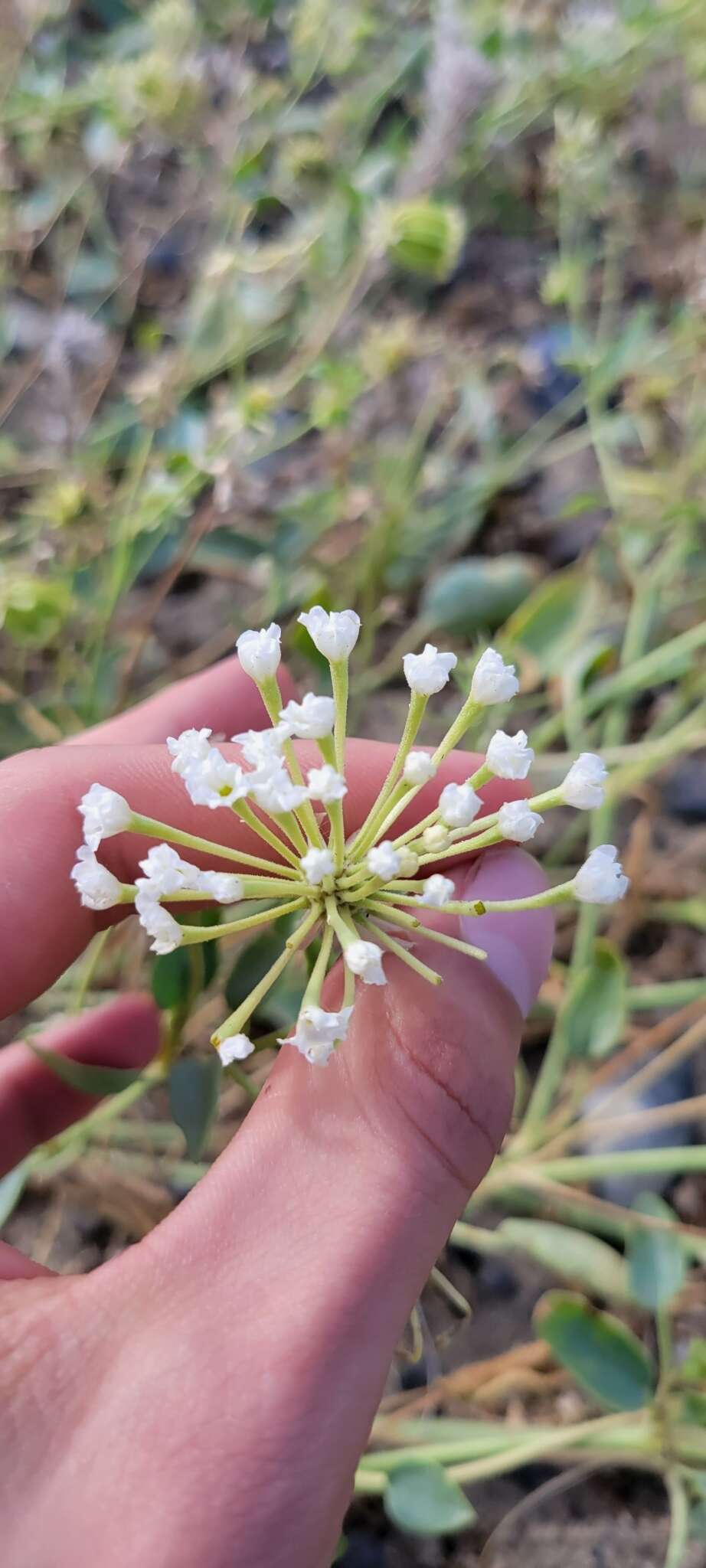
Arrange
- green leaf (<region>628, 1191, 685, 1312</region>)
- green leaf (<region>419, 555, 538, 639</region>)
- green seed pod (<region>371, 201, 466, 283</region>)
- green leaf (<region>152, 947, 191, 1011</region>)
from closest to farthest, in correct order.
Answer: green leaf (<region>152, 947, 191, 1011</region>) → green leaf (<region>628, 1191, 685, 1312</region>) → green seed pod (<region>371, 201, 466, 283</region>) → green leaf (<region>419, 555, 538, 639</region>)

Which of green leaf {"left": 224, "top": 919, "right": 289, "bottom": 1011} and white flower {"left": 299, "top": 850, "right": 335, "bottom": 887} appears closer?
white flower {"left": 299, "top": 850, "right": 335, "bottom": 887}

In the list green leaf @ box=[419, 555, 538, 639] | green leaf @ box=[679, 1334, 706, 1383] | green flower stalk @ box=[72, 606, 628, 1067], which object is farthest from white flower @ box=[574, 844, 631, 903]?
green leaf @ box=[419, 555, 538, 639]

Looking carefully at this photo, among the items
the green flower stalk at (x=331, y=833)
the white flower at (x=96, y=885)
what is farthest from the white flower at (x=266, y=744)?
the white flower at (x=96, y=885)

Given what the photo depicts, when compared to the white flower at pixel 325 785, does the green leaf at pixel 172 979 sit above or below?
below

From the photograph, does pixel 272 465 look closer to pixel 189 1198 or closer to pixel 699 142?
pixel 699 142

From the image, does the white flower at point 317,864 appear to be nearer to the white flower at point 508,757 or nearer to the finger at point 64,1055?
the white flower at point 508,757

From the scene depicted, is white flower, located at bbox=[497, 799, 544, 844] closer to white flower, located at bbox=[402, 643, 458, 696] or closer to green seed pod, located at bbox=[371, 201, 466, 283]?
white flower, located at bbox=[402, 643, 458, 696]
